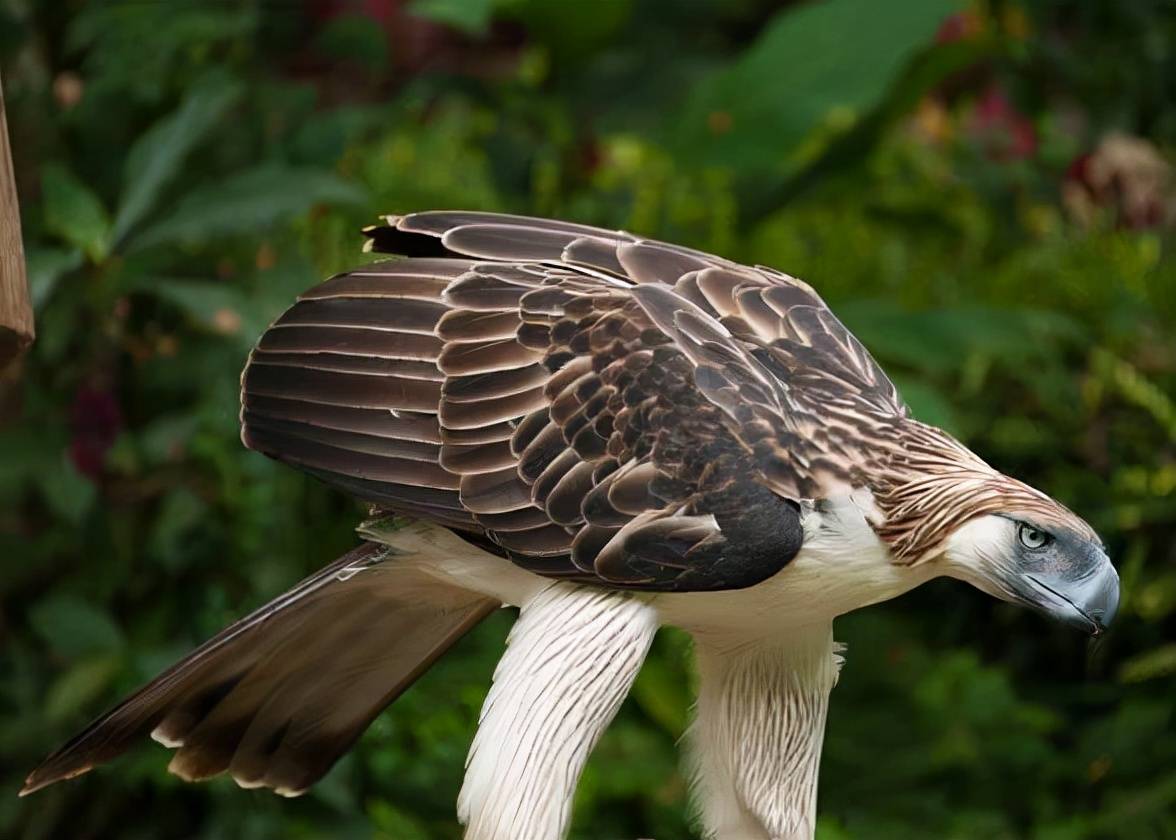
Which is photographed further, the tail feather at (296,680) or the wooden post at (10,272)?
the tail feather at (296,680)

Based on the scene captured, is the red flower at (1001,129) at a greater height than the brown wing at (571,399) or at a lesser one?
lesser

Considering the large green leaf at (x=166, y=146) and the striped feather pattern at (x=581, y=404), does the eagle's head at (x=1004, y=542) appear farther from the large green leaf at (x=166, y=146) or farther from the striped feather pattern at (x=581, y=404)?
the large green leaf at (x=166, y=146)

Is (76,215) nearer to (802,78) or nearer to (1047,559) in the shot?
(802,78)

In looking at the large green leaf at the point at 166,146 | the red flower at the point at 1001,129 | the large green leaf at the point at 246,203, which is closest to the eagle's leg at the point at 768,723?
the large green leaf at the point at 246,203

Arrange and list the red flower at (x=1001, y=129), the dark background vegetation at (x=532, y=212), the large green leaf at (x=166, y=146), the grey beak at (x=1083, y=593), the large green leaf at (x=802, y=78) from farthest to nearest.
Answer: the red flower at (x=1001, y=129)
the large green leaf at (x=802, y=78)
the dark background vegetation at (x=532, y=212)
the large green leaf at (x=166, y=146)
the grey beak at (x=1083, y=593)

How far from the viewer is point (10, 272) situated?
197 centimetres

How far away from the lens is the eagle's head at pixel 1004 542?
1833 millimetres

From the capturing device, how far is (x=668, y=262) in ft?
7.34

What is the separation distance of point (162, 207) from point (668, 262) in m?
1.87

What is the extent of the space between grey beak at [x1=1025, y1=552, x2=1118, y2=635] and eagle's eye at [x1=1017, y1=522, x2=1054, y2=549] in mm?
34

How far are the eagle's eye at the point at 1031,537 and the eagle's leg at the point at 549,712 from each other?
47cm

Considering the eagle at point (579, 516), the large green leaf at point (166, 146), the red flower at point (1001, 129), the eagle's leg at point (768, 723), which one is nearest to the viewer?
the eagle at point (579, 516)

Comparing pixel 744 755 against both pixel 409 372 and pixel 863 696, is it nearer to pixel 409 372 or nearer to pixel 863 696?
pixel 409 372

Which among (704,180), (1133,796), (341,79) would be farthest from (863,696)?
(341,79)
